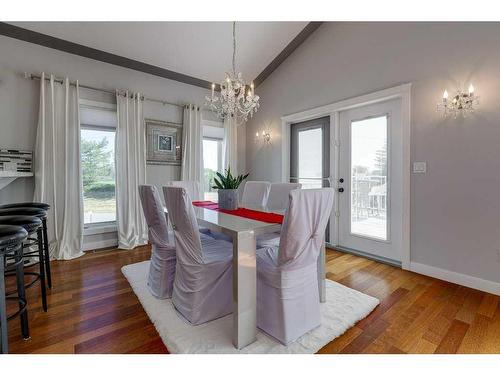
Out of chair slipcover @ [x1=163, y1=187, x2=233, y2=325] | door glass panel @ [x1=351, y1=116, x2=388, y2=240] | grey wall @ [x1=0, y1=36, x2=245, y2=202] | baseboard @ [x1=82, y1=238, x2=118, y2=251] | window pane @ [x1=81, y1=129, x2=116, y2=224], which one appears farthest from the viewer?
window pane @ [x1=81, y1=129, x2=116, y2=224]

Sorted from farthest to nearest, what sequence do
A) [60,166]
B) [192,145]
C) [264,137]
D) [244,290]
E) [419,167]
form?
[264,137] → [192,145] → [60,166] → [419,167] → [244,290]

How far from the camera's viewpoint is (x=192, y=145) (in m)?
4.14

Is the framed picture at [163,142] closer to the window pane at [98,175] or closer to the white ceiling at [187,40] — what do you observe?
the window pane at [98,175]

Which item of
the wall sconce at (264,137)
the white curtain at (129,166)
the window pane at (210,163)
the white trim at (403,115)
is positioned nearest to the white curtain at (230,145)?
the window pane at (210,163)

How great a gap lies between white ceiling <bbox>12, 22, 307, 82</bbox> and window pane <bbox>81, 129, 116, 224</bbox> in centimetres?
122

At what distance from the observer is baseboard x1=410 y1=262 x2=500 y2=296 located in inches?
87.7

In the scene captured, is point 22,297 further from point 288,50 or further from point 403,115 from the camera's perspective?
point 288,50

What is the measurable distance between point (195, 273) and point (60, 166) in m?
2.59

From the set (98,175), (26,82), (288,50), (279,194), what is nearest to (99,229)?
(98,175)

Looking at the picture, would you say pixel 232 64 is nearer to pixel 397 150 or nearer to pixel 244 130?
pixel 244 130

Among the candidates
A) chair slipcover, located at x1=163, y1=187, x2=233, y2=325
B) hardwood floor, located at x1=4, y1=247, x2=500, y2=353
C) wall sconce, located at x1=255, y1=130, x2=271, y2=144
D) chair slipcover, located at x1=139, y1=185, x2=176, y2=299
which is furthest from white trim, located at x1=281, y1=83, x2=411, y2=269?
chair slipcover, located at x1=139, y1=185, x2=176, y2=299

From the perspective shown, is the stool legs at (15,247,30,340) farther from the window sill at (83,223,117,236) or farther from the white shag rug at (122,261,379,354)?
the window sill at (83,223,117,236)
